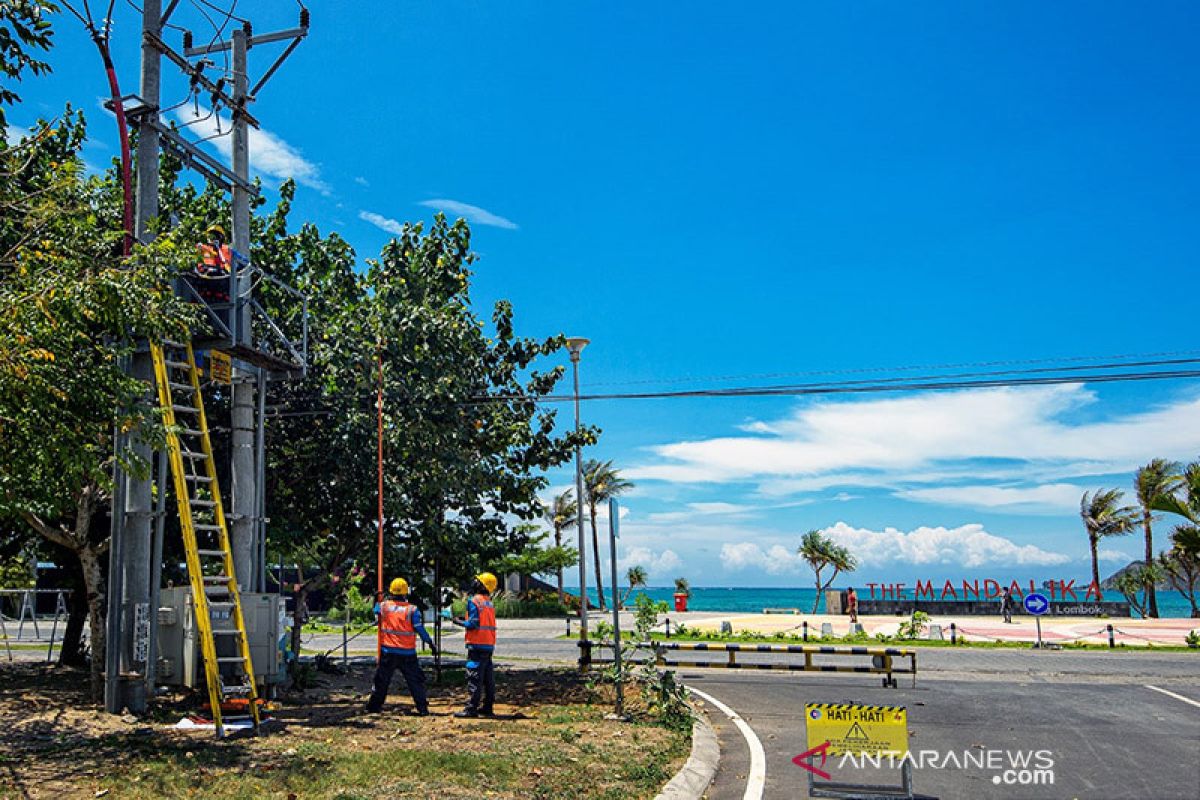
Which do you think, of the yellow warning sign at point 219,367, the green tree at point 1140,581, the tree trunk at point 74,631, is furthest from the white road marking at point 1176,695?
the green tree at point 1140,581

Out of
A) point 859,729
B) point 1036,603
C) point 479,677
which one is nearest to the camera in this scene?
point 859,729

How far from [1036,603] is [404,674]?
20473mm

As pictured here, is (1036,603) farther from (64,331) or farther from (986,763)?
(64,331)

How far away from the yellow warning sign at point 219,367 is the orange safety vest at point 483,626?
15.8ft

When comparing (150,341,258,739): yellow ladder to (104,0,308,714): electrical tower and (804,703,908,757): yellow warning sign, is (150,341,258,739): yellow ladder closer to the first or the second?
(104,0,308,714): electrical tower

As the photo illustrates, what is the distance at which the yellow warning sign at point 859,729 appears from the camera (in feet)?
24.8

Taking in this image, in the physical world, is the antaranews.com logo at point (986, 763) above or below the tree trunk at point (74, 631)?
below

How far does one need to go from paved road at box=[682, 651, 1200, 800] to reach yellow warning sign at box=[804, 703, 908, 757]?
3.14ft

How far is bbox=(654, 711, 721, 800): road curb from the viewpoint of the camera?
8.26 meters

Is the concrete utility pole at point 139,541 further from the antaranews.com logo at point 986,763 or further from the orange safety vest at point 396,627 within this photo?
the antaranews.com logo at point 986,763

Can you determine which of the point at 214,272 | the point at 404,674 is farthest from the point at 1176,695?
the point at 214,272

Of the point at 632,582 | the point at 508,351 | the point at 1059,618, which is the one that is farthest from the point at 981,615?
the point at 508,351

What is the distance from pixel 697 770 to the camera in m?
9.18

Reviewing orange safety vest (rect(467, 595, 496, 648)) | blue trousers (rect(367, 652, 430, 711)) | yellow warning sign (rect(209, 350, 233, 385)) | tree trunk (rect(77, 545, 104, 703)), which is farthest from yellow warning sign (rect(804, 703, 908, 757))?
tree trunk (rect(77, 545, 104, 703))
